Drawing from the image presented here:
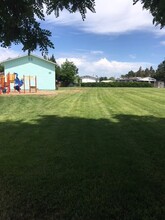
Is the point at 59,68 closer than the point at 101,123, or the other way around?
the point at 101,123

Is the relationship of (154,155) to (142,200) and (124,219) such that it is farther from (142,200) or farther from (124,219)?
(124,219)

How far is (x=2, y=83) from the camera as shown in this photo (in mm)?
34656

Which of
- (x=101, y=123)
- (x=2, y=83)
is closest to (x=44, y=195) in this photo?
(x=101, y=123)

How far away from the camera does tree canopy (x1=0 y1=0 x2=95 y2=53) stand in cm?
569

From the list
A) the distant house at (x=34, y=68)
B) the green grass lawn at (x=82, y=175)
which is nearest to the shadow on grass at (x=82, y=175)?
the green grass lawn at (x=82, y=175)

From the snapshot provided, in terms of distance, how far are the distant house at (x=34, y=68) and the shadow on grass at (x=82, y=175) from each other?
3818 centimetres

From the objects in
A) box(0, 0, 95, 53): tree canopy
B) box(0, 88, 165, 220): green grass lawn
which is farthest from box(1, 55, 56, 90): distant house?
box(0, 0, 95, 53): tree canopy

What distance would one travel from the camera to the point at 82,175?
588 centimetres

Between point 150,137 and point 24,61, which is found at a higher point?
point 24,61

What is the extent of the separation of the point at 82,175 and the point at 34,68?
4311 cm

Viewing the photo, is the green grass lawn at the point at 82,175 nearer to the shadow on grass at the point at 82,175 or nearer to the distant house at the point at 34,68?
the shadow on grass at the point at 82,175

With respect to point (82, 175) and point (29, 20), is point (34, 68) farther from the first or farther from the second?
point (82, 175)

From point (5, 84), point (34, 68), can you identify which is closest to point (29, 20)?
point (5, 84)

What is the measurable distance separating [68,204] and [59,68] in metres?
75.7
